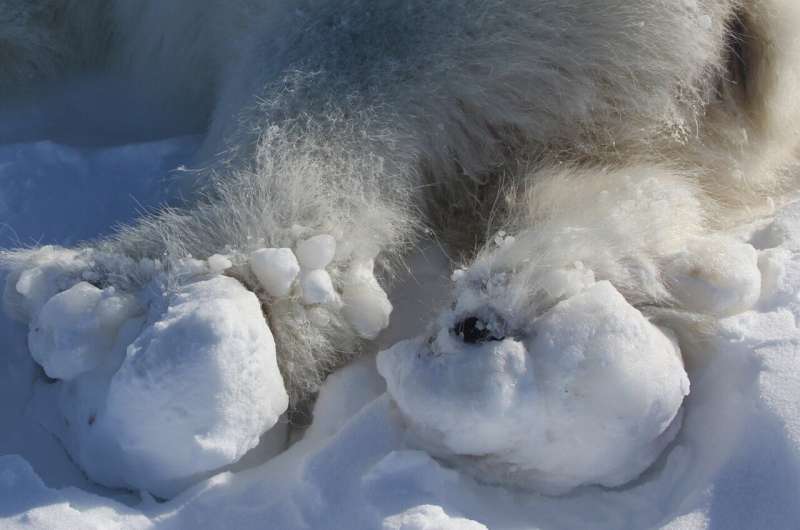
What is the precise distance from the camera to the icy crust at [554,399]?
1.01 metres

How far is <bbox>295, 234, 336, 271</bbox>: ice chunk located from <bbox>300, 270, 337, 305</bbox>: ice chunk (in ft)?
0.04

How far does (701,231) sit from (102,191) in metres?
0.96

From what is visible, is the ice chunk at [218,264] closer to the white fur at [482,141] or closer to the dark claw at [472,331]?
the white fur at [482,141]

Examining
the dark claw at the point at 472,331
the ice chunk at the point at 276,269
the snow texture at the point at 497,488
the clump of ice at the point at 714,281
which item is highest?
the ice chunk at the point at 276,269

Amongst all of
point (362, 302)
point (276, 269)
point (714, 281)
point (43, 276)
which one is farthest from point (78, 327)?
point (714, 281)

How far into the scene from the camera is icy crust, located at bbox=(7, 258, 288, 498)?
1005 millimetres

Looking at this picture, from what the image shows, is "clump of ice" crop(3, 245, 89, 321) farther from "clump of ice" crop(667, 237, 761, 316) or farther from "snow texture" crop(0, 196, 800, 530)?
"clump of ice" crop(667, 237, 761, 316)

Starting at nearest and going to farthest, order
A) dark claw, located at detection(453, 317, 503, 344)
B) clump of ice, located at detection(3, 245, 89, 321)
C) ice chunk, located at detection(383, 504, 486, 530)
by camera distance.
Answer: ice chunk, located at detection(383, 504, 486, 530) → dark claw, located at detection(453, 317, 503, 344) → clump of ice, located at detection(3, 245, 89, 321)

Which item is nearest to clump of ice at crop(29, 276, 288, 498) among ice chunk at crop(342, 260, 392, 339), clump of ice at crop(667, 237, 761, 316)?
ice chunk at crop(342, 260, 392, 339)

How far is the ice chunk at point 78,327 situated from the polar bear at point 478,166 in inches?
1.5

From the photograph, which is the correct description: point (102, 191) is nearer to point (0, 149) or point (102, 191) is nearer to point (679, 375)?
point (0, 149)

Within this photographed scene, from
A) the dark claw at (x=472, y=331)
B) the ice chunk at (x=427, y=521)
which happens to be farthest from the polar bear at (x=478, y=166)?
the ice chunk at (x=427, y=521)

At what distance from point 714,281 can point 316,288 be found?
1.62 feet

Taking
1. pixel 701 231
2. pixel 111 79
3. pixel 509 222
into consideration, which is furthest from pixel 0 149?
pixel 701 231
